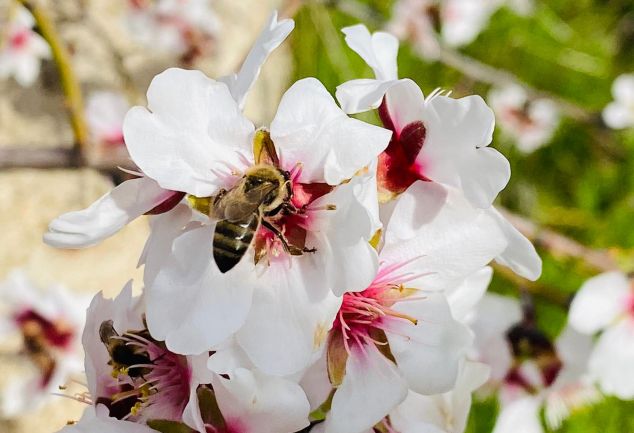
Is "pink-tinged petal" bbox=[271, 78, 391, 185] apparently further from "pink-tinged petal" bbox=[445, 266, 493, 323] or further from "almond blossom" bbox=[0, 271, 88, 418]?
"almond blossom" bbox=[0, 271, 88, 418]

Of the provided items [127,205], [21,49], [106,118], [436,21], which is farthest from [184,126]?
[436,21]

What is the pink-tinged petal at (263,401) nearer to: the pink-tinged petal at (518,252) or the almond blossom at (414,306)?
the almond blossom at (414,306)

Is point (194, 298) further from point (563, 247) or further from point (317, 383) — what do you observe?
point (563, 247)

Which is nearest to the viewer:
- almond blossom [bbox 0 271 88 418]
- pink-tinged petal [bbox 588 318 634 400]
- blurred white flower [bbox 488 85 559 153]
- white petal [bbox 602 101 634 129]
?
pink-tinged petal [bbox 588 318 634 400]

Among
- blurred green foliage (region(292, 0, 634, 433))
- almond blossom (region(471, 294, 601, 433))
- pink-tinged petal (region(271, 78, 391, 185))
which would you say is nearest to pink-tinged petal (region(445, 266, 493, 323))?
pink-tinged petal (region(271, 78, 391, 185))

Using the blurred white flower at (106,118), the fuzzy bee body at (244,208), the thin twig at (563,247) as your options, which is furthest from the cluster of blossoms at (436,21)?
the fuzzy bee body at (244,208)

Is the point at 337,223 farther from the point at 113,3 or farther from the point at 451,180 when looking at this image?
the point at 113,3

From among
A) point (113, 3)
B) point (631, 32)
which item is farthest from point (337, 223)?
point (631, 32)
